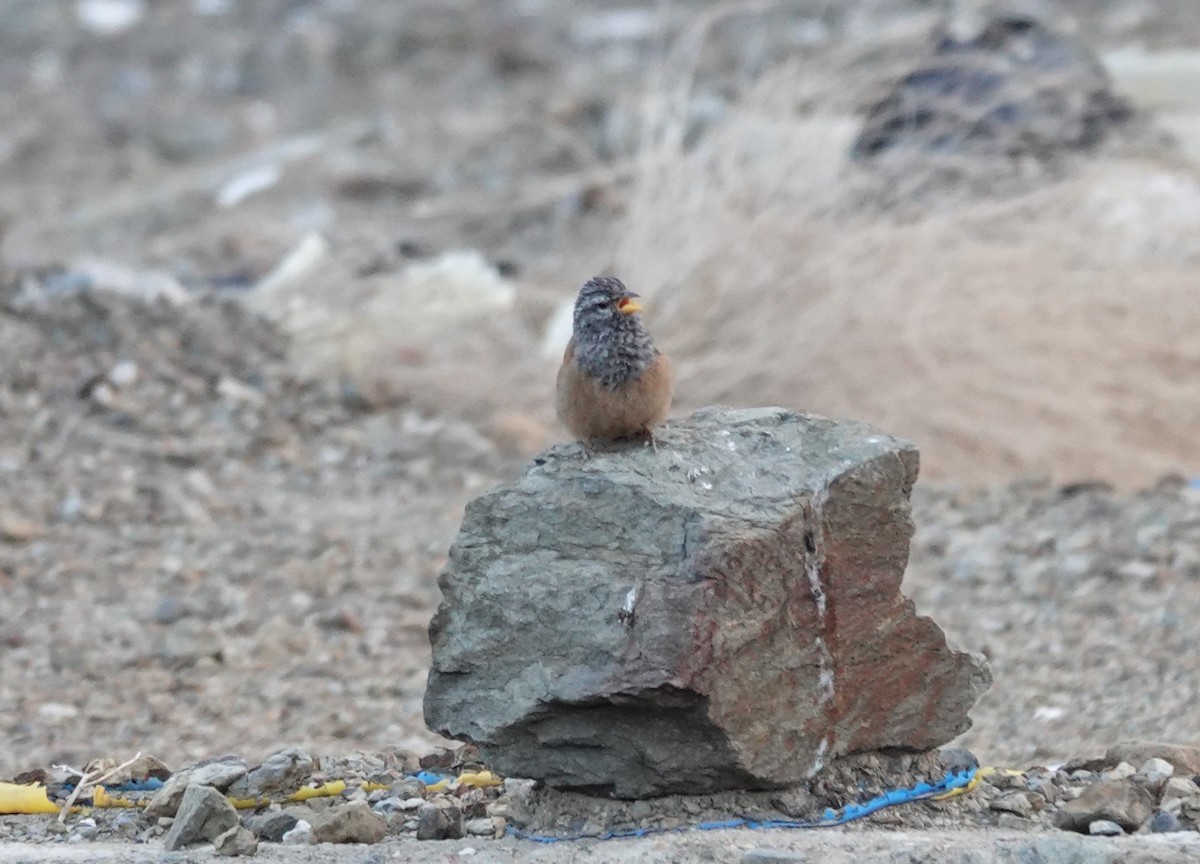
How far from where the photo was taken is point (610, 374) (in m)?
3.92

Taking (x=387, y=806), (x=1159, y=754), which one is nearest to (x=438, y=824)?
(x=387, y=806)

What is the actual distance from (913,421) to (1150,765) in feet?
12.2

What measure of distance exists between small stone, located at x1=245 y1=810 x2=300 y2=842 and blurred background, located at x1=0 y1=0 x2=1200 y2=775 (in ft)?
4.37

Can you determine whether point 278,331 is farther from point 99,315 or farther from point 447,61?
point 447,61

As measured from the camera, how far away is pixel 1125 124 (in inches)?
388

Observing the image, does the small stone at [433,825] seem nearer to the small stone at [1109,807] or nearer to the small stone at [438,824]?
A: the small stone at [438,824]

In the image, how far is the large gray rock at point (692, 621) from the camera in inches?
140

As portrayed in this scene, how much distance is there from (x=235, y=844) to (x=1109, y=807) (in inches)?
70.9

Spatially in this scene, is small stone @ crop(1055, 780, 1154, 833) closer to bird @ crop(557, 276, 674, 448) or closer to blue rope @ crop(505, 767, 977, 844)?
blue rope @ crop(505, 767, 977, 844)

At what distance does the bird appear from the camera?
3.90m

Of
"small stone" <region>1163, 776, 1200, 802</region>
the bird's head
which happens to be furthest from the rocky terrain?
the bird's head

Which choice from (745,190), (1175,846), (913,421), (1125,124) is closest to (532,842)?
(1175,846)

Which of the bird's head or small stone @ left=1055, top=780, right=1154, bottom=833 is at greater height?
the bird's head

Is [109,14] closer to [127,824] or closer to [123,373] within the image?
[123,373]
